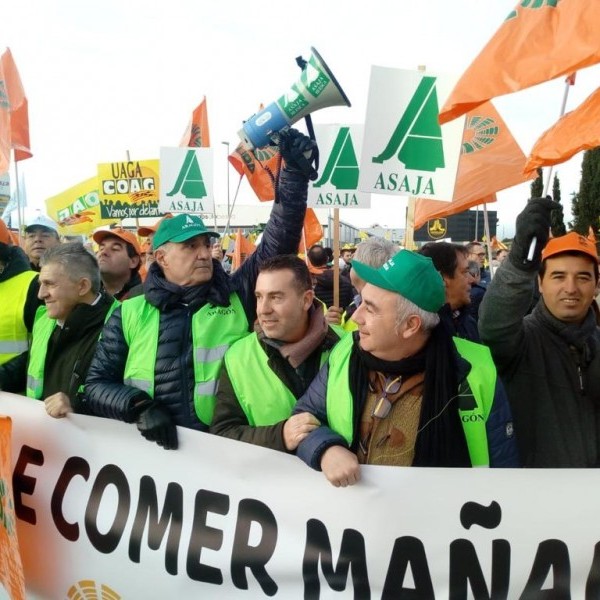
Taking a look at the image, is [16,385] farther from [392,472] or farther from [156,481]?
[392,472]

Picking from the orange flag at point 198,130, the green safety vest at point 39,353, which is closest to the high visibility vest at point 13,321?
the green safety vest at point 39,353

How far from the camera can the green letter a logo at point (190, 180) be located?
28.7 ft

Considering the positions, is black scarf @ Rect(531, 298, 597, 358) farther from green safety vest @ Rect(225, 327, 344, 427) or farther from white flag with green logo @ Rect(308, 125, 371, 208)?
white flag with green logo @ Rect(308, 125, 371, 208)

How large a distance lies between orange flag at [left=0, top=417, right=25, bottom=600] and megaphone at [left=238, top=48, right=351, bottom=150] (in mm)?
1553

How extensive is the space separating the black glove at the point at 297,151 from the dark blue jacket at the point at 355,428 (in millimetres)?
1077

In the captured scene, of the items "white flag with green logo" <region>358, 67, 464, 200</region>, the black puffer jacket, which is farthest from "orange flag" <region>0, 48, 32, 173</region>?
the black puffer jacket

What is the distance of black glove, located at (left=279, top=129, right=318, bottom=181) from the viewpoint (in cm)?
296

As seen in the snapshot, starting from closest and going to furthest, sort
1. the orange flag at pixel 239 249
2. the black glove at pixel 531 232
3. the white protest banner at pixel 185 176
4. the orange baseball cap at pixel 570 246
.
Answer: the black glove at pixel 531 232, the orange baseball cap at pixel 570 246, the white protest banner at pixel 185 176, the orange flag at pixel 239 249

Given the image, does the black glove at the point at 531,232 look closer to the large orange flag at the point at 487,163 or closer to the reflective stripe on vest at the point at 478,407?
the reflective stripe on vest at the point at 478,407

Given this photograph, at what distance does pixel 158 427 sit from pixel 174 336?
418mm

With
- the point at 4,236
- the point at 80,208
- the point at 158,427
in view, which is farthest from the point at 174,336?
the point at 80,208

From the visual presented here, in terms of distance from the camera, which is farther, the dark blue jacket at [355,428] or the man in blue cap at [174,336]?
the man in blue cap at [174,336]

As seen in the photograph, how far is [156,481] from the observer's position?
2.46 metres

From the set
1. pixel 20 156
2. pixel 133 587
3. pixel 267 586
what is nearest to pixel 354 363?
pixel 267 586
